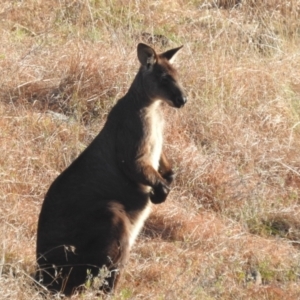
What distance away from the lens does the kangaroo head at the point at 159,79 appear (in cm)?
533

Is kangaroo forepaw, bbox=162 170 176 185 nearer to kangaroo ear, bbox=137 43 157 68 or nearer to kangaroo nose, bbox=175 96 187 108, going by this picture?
kangaroo nose, bbox=175 96 187 108

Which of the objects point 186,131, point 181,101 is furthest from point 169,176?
point 186,131

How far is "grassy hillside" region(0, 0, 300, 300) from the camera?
5223 millimetres

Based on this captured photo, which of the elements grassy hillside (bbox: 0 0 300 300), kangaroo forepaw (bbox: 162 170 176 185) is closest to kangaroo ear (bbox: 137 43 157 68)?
kangaroo forepaw (bbox: 162 170 176 185)

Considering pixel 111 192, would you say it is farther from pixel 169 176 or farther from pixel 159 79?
pixel 159 79

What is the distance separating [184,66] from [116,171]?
2781 millimetres

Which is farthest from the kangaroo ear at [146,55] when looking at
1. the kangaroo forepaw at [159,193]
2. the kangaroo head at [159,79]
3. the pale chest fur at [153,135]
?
the kangaroo forepaw at [159,193]

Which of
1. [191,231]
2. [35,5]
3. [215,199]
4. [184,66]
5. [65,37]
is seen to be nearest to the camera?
[191,231]

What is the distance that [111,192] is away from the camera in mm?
4957

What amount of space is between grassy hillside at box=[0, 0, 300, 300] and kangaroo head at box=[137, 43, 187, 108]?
0.98m

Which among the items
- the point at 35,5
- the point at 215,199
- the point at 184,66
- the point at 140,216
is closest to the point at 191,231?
the point at 215,199

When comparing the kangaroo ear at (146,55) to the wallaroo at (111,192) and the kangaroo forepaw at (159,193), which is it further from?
the kangaroo forepaw at (159,193)

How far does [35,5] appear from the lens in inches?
361

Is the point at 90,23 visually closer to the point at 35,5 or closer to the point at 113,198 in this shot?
the point at 35,5
